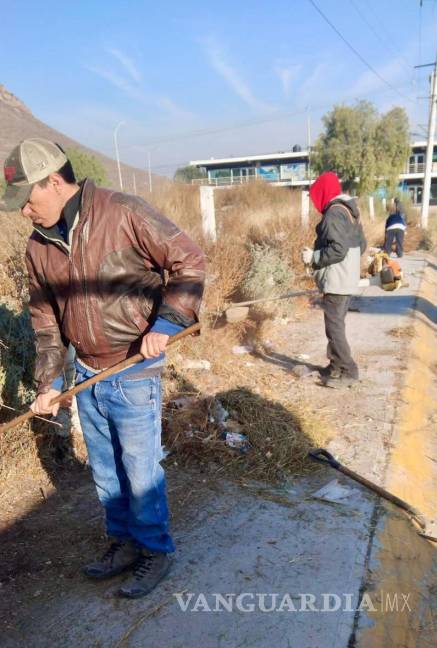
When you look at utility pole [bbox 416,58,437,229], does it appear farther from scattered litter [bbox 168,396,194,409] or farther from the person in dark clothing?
scattered litter [bbox 168,396,194,409]

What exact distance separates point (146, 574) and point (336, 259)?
3220 millimetres

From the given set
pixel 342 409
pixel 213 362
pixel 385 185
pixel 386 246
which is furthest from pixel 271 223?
pixel 385 185

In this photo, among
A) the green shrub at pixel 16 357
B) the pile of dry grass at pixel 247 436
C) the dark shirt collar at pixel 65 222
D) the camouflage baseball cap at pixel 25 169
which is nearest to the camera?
the camouflage baseball cap at pixel 25 169

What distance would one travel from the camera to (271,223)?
33.6 feet

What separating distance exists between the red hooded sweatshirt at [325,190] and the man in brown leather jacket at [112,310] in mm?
2903

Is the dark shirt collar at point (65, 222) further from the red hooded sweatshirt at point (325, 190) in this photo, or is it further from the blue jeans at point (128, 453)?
the red hooded sweatshirt at point (325, 190)

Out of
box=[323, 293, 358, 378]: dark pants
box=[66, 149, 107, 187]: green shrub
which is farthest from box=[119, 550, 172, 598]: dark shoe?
box=[66, 149, 107, 187]: green shrub

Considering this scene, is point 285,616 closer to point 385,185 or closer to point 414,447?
point 414,447

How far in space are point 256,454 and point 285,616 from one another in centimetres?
146

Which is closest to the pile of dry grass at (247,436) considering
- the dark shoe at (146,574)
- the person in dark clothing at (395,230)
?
the dark shoe at (146,574)

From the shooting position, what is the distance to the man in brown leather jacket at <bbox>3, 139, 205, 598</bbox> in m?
2.09

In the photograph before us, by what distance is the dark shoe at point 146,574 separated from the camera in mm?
2357

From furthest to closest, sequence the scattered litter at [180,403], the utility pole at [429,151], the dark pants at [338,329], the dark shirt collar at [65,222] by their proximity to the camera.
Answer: the utility pole at [429,151], the dark pants at [338,329], the scattered litter at [180,403], the dark shirt collar at [65,222]

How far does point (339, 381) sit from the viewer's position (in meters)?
4.94
